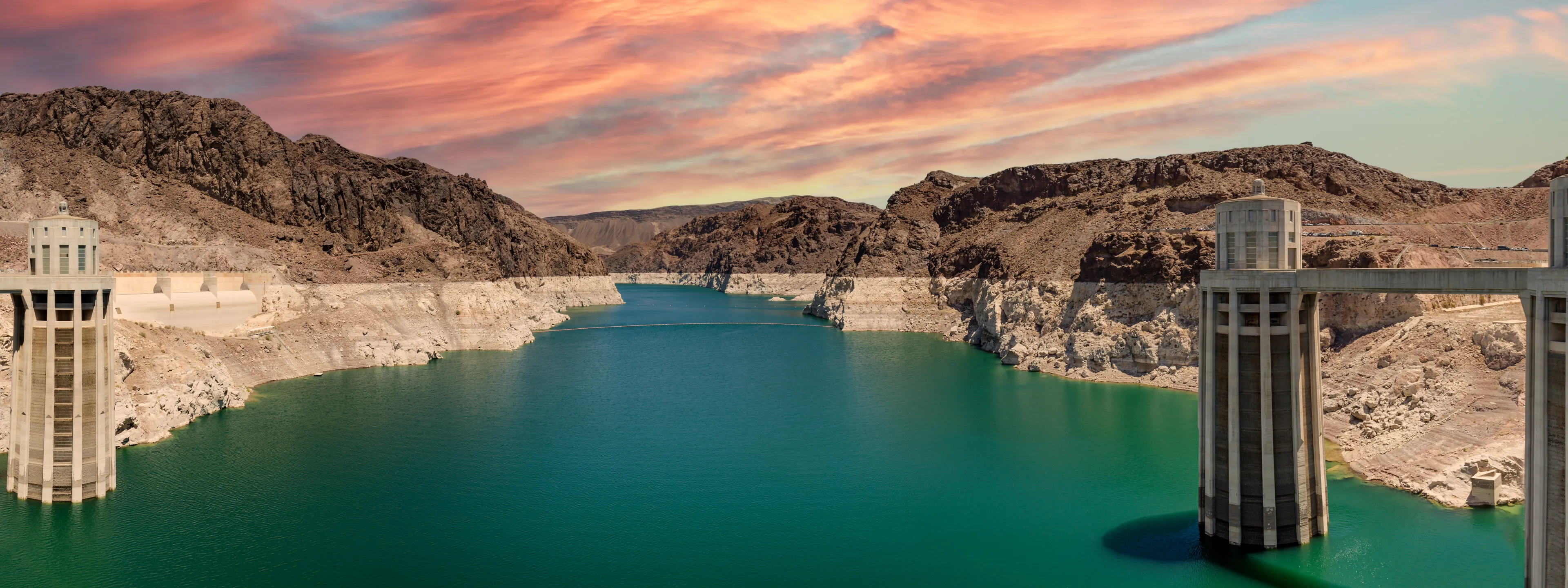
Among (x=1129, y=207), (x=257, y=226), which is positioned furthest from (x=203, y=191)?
(x=1129, y=207)

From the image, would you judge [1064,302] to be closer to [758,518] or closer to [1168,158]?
[1168,158]

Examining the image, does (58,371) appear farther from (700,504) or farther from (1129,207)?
(1129,207)

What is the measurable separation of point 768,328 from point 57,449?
97497 millimetres

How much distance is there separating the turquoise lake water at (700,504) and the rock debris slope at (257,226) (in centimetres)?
1538

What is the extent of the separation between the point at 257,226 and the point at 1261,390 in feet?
321

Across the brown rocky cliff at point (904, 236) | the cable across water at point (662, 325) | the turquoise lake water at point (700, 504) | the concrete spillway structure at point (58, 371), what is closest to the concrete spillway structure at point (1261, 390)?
the turquoise lake water at point (700, 504)

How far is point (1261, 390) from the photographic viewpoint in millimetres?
27875

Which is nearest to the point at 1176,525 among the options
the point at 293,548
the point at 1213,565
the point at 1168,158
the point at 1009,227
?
the point at 1213,565

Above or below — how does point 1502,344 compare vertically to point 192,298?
below

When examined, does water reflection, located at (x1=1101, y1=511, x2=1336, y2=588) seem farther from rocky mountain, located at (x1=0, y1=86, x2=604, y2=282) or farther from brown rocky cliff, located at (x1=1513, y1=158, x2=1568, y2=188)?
rocky mountain, located at (x1=0, y1=86, x2=604, y2=282)

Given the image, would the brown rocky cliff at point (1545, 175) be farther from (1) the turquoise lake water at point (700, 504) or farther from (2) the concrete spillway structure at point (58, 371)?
(2) the concrete spillway structure at point (58, 371)

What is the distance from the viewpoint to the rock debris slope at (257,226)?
76.4 metres

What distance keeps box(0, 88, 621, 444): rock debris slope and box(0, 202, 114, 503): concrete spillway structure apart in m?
24.8

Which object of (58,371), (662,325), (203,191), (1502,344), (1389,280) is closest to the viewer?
(1389,280)
